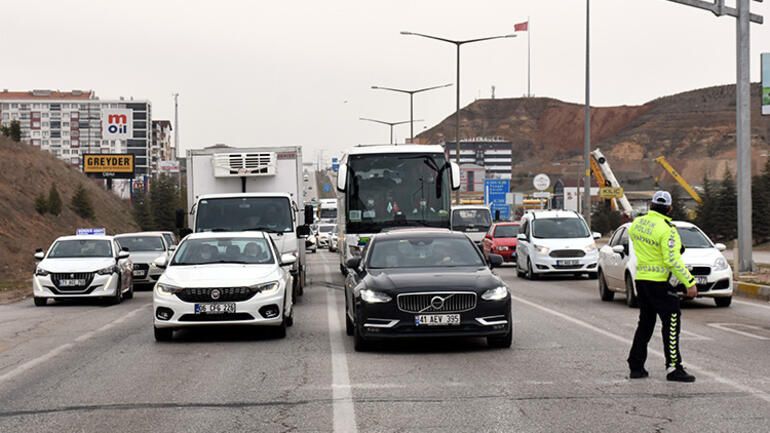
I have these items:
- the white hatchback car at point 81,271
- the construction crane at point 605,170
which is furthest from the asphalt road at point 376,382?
the construction crane at point 605,170

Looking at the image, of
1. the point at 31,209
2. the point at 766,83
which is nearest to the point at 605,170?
the point at 31,209

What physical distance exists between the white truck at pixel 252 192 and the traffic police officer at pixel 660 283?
43.8ft

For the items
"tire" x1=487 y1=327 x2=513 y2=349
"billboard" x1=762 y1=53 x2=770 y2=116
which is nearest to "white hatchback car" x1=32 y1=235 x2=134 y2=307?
"tire" x1=487 y1=327 x2=513 y2=349

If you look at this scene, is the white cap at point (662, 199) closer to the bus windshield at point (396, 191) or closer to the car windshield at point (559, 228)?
the bus windshield at point (396, 191)

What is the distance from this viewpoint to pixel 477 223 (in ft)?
140

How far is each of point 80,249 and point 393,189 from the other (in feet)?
22.9

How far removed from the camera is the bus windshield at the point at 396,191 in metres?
26.1

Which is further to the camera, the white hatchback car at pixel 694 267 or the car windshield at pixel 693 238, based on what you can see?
the car windshield at pixel 693 238

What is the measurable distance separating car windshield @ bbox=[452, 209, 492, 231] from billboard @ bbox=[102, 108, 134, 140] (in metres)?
61.5

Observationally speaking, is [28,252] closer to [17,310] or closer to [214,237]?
[17,310]

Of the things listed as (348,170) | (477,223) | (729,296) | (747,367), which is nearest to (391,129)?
(477,223)

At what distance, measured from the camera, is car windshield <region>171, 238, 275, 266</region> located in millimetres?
16375

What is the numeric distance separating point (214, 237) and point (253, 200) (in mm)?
7234

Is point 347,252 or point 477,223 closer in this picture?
point 347,252
